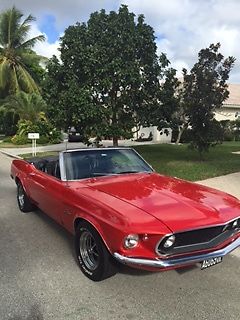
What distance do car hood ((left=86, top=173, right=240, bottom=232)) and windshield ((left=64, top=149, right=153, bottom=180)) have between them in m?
0.23

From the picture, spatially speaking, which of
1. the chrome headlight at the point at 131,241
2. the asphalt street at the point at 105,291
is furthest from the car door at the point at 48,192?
the chrome headlight at the point at 131,241

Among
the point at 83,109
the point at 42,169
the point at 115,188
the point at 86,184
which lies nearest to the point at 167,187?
the point at 115,188

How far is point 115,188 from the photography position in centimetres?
470

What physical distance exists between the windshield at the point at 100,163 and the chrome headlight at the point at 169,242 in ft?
6.20

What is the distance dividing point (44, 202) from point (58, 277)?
1.62 meters

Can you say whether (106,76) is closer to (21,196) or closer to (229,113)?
(21,196)

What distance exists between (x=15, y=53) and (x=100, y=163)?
33.4 m

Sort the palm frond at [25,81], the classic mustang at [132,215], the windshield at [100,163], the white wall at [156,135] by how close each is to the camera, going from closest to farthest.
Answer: the classic mustang at [132,215], the windshield at [100,163], the white wall at [156,135], the palm frond at [25,81]

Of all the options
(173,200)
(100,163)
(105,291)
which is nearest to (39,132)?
(100,163)

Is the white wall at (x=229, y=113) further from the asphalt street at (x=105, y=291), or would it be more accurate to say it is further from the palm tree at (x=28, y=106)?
the asphalt street at (x=105, y=291)

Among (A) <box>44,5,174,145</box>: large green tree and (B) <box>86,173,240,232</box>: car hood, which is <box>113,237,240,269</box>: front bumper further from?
(A) <box>44,5,174,145</box>: large green tree

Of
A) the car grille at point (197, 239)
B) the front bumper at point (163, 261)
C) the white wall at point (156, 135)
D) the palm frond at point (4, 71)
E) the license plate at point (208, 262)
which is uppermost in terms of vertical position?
the palm frond at point (4, 71)

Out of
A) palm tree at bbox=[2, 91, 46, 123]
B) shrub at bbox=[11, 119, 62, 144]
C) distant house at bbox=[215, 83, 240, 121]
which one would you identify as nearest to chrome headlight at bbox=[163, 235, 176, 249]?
shrub at bbox=[11, 119, 62, 144]

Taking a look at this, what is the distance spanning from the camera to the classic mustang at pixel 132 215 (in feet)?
12.0
